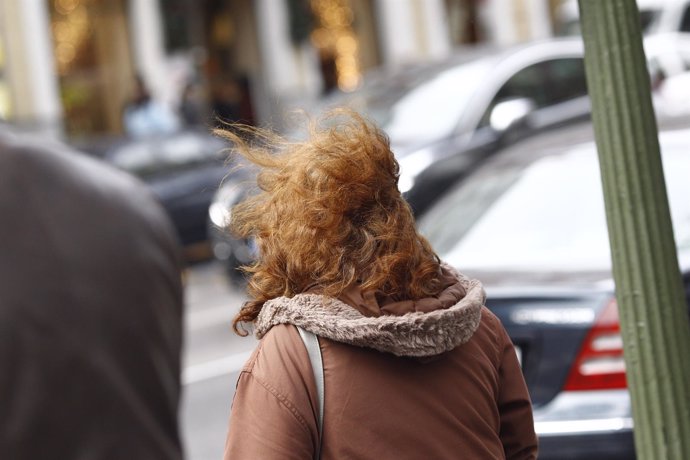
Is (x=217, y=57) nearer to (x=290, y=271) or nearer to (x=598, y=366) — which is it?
(x=598, y=366)

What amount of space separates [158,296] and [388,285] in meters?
0.71

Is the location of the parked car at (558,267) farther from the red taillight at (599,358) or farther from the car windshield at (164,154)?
the car windshield at (164,154)

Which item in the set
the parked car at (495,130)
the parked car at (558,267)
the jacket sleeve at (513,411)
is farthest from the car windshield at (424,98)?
the jacket sleeve at (513,411)

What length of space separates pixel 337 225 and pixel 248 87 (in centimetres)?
2339

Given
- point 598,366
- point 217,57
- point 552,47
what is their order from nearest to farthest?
point 598,366 → point 552,47 → point 217,57

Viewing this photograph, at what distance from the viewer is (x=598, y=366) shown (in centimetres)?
445

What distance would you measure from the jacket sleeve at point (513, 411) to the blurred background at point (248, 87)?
686 mm

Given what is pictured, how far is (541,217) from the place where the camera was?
5199 millimetres

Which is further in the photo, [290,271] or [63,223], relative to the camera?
[290,271]

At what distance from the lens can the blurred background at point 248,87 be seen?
30.0 ft

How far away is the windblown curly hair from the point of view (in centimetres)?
234

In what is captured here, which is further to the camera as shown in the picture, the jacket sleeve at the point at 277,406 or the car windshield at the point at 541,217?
the car windshield at the point at 541,217

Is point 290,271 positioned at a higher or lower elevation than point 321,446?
higher

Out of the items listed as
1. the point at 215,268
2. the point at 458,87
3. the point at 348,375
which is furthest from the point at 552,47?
the point at 348,375
